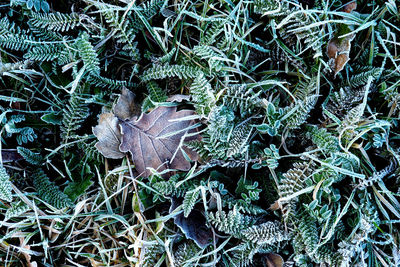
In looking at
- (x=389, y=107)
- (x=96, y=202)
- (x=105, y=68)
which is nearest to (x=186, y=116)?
(x=105, y=68)

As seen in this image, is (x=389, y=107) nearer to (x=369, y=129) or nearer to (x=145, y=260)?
(x=369, y=129)

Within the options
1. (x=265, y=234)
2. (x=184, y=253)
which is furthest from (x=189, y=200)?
(x=265, y=234)

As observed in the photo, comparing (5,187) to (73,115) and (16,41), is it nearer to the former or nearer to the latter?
(73,115)

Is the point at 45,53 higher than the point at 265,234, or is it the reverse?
the point at 45,53

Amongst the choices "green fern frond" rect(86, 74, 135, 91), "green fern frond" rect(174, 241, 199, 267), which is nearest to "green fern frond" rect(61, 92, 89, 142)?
"green fern frond" rect(86, 74, 135, 91)

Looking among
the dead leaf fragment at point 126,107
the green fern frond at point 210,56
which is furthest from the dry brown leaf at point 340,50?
the dead leaf fragment at point 126,107

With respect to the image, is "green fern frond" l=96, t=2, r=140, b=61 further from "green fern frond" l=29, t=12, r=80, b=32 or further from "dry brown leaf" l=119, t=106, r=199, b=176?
"dry brown leaf" l=119, t=106, r=199, b=176
